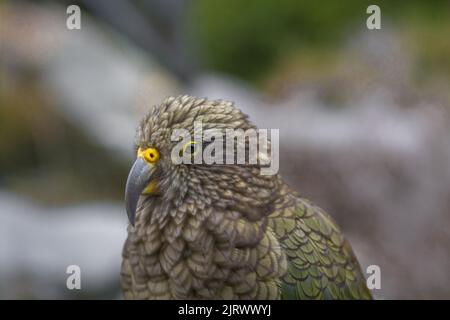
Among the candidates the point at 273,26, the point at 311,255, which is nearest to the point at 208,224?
the point at 311,255

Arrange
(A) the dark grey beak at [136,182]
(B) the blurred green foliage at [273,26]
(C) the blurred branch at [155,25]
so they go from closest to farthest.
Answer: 1. (A) the dark grey beak at [136,182]
2. (C) the blurred branch at [155,25]
3. (B) the blurred green foliage at [273,26]

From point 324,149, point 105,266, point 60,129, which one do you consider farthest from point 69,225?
point 324,149

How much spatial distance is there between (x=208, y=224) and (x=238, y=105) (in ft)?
14.8

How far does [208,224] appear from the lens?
242cm

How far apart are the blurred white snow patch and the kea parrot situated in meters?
3.07

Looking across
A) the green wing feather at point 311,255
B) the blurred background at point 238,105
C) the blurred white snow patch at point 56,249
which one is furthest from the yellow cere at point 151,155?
the blurred white snow patch at point 56,249

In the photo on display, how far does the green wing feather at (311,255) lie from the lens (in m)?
2.52

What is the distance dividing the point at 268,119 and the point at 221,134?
3626 mm

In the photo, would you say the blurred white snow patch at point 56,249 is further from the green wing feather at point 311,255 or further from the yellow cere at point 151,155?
the yellow cere at point 151,155

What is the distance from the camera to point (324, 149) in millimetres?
5312

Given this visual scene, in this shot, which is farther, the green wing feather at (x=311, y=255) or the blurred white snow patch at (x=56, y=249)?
the blurred white snow patch at (x=56, y=249)

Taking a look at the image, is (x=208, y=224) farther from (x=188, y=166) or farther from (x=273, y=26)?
(x=273, y=26)

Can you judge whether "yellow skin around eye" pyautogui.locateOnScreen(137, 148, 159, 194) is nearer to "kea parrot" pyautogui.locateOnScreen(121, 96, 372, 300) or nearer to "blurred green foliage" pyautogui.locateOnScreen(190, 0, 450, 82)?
"kea parrot" pyautogui.locateOnScreen(121, 96, 372, 300)

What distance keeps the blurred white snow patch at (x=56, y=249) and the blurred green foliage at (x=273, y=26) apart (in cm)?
299
